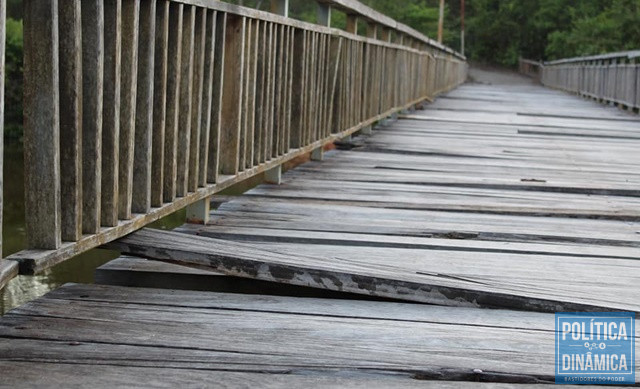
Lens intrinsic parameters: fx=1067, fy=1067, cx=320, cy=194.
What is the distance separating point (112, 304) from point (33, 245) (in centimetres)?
28

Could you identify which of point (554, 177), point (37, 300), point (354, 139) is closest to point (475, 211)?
point (554, 177)

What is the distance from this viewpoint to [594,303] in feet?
7.46

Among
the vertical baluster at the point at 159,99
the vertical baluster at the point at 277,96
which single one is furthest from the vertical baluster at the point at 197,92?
the vertical baluster at the point at 277,96

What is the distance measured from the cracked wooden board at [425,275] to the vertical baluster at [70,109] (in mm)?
383

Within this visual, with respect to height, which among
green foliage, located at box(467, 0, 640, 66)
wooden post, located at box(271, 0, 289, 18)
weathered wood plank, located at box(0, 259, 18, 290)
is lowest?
weathered wood plank, located at box(0, 259, 18, 290)

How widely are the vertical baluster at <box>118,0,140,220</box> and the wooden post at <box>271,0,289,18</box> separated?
168 cm

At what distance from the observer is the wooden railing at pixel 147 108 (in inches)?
78.3

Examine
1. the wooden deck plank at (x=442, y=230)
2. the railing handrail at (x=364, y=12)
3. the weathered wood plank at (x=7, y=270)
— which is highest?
the railing handrail at (x=364, y=12)

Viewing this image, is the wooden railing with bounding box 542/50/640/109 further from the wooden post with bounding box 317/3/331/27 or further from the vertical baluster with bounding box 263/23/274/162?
the vertical baluster with bounding box 263/23/274/162

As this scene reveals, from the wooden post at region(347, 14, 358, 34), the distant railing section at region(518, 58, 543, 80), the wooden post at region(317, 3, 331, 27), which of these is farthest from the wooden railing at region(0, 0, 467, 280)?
the distant railing section at region(518, 58, 543, 80)

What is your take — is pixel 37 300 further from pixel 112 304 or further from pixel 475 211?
pixel 475 211

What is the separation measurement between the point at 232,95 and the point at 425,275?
4.04ft

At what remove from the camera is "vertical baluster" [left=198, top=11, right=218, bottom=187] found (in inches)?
123

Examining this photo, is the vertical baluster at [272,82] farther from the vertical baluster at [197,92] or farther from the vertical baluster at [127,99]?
the vertical baluster at [127,99]
